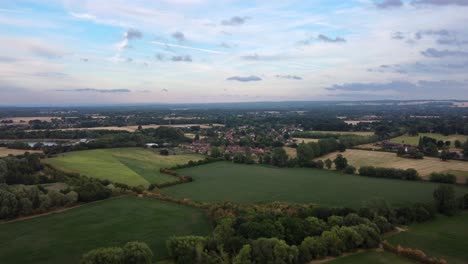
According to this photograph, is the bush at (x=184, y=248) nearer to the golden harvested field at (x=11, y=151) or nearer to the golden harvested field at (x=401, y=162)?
the golden harvested field at (x=401, y=162)

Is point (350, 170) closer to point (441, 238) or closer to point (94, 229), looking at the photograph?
point (441, 238)

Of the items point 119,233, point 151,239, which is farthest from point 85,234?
point 151,239

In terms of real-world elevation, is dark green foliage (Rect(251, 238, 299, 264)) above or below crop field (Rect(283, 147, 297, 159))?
below

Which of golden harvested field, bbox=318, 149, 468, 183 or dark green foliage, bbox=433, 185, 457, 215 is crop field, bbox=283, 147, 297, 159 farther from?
dark green foliage, bbox=433, 185, 457, 215

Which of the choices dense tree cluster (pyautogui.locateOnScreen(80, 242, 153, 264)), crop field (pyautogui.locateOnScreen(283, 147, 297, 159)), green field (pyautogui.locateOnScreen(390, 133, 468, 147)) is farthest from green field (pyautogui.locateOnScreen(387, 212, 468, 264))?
green field (pyautogui.locateOnScreen(390, 133, 468, 147))

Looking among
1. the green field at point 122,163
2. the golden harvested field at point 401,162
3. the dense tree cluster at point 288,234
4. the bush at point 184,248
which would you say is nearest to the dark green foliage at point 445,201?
the dense tree cluster at point 288,234
